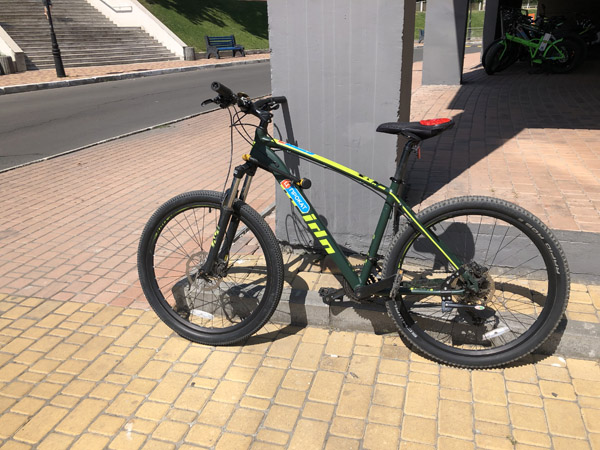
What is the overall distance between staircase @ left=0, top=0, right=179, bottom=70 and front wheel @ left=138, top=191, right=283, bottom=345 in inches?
821

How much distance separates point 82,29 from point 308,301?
2574 cm

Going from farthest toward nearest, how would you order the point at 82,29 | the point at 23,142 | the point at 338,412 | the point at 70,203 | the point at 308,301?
the point at 82,29, the point at 23,142, the point at 70,203, the point at 308,301, the point at 338,412

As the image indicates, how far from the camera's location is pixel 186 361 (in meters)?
3.04

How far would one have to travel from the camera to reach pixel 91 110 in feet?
40.8

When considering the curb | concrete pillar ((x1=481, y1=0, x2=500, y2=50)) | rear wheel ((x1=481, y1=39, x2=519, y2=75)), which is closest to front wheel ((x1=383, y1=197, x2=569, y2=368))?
rear wheel ((x1=481, y1=39, x2=519, y2=75))

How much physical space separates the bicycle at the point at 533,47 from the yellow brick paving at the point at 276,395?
11445mm

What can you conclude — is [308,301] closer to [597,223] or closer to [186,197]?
[186,197]

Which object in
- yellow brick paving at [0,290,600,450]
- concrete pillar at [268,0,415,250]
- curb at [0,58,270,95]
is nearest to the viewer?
yellow brick paving at [0,290,600,450]

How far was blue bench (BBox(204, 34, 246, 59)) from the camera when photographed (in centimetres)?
2739

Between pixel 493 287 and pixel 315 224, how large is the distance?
3.46ft

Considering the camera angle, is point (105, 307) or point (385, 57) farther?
point (105, 307)

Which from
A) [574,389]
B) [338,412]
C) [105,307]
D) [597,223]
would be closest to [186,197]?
[105,307]

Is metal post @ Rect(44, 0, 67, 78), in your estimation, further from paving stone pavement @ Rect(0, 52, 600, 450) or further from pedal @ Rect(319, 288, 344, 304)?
pedal @ Rect(319, 288, 344, 304)

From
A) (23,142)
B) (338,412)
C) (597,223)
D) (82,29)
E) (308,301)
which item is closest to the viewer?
(338,412)
